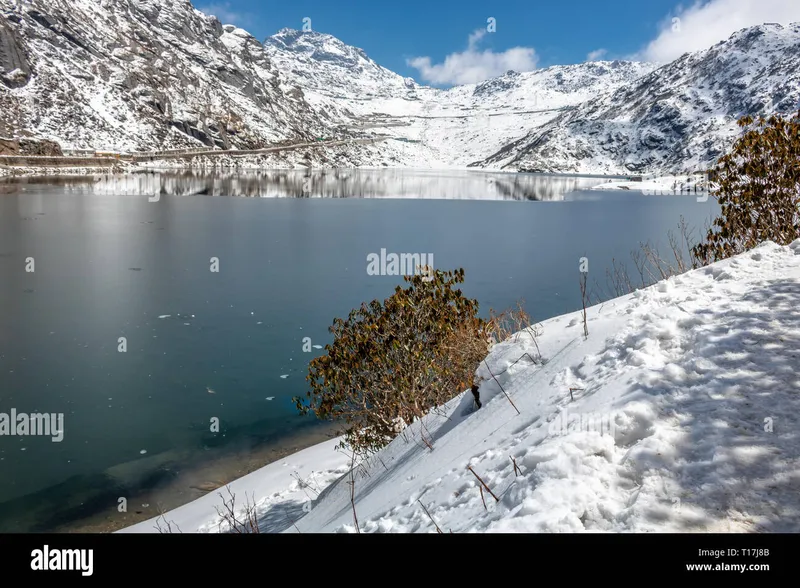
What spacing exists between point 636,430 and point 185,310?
90.7ft

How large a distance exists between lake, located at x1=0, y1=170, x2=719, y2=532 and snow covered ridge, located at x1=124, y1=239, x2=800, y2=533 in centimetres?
988

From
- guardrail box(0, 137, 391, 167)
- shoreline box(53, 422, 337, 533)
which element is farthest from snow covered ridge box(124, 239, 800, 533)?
guardrail box(0, 137, 391, 167)

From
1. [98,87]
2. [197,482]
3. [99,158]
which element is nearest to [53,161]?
[99,158]

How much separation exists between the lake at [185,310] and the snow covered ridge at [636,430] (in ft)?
32.4

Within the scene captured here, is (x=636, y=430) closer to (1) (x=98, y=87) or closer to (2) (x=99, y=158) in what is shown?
(2) (x=99, y=158)

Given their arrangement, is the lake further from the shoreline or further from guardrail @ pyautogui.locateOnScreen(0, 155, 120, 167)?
guardrail @ pyautogui.locateOnScreen(0, 155, 120, 167)

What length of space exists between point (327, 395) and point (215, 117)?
195963 millimetres

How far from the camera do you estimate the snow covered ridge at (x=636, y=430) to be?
3.46 metres

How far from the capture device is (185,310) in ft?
92.4

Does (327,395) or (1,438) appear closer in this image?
(327,395)

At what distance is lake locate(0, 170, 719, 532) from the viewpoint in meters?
15.1

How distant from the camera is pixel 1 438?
619 inches

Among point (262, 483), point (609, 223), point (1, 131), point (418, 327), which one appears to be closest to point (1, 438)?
point (262, 483)
